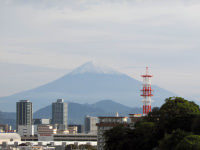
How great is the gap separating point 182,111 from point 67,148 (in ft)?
344

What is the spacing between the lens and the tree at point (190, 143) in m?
67.2

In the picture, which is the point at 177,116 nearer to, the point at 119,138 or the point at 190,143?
the point at 119,138

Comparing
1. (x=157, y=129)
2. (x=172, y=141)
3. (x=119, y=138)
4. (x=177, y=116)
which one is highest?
(x=177, y=116)

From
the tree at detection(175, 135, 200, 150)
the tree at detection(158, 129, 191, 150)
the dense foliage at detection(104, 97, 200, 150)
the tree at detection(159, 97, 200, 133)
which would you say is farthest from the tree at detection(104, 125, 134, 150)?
the tree at detection(175, 135, 200, 150)

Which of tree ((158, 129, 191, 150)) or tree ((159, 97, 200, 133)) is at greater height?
tree ((159, 97, 200, 133))

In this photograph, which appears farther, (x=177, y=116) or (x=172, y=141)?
(x=177, y=116)

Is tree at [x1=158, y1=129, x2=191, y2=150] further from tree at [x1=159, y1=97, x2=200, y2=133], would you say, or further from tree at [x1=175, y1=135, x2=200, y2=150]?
tree at [x1=159, y1=97, x2=200, y2=133]

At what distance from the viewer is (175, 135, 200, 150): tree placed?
6725 centimetres

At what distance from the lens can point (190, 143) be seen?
222 ft

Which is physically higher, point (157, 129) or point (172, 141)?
point (157, 129)

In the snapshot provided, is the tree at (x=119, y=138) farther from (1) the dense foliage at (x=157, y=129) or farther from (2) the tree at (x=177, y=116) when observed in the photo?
(2) the tree at (x=177, y=116)

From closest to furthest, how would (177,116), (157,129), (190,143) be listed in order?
(190,143) < (157,129) < (177,116)

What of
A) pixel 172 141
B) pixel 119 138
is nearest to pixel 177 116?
pixel 119 138

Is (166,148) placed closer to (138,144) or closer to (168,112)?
(138,144)
